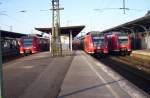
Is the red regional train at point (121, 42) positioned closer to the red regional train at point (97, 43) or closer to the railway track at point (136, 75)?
the red regional train at point (97, 43)

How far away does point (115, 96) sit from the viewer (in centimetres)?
1172

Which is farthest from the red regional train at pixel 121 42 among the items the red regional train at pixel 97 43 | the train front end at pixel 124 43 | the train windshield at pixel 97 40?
the train windshield at pixel 97 40

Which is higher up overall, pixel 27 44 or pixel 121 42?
pixel 121 42

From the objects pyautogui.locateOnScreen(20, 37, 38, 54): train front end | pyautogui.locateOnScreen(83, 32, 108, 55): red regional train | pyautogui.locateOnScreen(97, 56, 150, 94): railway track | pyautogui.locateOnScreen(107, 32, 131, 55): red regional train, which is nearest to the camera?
pyautogui.locateOnScreen(97, 56, 150, 94): railway track

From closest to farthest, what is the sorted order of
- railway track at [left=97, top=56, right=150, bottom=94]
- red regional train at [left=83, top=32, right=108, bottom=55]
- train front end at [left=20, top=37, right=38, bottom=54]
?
railway track at [left=97, top=56, right=150, bottom=94], red regional train at [left=83, top=32, right=108, bottom=55], train front end at [left=20, top=37, right=38, bottom=54]

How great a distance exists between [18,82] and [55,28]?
2827cm

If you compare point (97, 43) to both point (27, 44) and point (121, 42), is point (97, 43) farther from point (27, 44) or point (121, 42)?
point (27, 44)

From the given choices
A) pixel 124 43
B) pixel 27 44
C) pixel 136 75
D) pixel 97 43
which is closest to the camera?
pixel 136 75

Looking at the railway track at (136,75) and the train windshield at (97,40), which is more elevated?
the train windshield at (97,40)

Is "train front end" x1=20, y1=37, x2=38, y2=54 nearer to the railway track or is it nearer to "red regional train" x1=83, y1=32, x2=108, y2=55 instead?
"red regional train" x1=83, y1=32, x2=108, y2=55

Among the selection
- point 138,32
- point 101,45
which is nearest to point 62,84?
point 101,45

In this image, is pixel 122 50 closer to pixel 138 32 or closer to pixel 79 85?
pixel 138 32

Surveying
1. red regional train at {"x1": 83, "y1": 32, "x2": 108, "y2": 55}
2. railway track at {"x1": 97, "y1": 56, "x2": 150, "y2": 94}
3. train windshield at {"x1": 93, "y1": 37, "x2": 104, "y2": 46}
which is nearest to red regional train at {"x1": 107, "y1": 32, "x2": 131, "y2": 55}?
red regional train at {"x1": 83, "y1": 32, "x2": 108, "y2": 55}

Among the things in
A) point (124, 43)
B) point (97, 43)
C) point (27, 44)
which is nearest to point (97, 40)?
point (97, 43)
